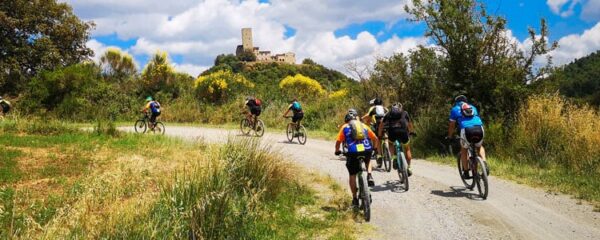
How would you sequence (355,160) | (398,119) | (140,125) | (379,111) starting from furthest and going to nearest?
(140,125)
(379,111)
(398,119)
(355,160)

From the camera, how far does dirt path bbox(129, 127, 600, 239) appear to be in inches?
281

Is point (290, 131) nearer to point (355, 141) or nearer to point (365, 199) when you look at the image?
point (355, 141)

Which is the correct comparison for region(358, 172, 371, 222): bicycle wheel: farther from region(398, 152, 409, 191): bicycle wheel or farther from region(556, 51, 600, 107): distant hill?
region(556, 51, 600, 107): distant hill

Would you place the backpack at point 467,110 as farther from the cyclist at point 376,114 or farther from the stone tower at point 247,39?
the stone tower at point 247,39

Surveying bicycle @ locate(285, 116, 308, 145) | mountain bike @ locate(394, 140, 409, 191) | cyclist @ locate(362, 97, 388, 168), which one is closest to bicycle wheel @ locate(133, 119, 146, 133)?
bicycle @ locate(285, 116, 308, 145)

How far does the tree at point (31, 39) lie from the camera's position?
104 feet

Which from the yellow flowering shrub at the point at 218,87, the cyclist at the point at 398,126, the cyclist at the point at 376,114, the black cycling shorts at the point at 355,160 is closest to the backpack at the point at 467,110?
the cyclist at the point at 398,126

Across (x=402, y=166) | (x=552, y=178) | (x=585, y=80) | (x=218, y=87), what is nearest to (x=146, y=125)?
(x=218, y=87)

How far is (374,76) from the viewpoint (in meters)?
22.2

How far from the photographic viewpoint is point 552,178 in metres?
10.8

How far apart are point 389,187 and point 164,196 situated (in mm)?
5529

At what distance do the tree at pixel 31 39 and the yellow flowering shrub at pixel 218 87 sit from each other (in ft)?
31.5

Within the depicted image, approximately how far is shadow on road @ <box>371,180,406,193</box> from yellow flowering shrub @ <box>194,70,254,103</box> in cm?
2369

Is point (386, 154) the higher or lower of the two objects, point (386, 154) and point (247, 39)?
the lower
